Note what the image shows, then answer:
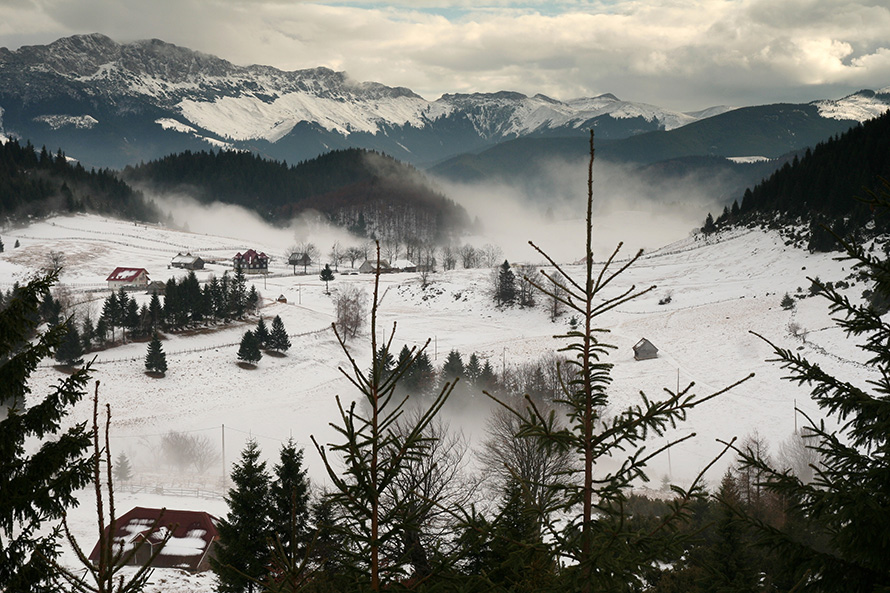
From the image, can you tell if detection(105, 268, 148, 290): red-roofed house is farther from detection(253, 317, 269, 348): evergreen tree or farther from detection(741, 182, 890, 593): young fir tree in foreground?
detection(741, 182, 890, 593): young fir tree in foreground

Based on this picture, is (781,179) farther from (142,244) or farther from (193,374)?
(142,244)

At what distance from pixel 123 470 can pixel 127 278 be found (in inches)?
2377

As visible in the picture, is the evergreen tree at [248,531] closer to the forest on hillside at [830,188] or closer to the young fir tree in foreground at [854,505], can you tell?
the young fir tree in foreground at [854,505]

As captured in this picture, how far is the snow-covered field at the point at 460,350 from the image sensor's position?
41.6 meters

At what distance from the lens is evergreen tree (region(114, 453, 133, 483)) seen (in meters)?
40.5

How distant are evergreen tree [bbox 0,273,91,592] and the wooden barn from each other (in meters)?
54.8

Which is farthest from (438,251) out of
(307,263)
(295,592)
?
(295,592)

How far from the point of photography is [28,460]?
8336mm

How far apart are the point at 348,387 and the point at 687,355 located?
32.2 m

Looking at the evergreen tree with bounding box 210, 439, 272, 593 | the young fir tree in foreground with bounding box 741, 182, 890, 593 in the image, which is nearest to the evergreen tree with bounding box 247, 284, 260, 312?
the evergreen tree with bounding box 210, 439, 272, 593

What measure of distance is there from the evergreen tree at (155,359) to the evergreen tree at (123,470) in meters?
13.8

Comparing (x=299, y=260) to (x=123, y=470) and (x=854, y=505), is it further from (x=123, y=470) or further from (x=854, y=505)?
(x=854, y=505)

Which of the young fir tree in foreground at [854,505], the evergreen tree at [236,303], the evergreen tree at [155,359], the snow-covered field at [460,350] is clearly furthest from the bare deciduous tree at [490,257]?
the young fir tree in foreground at [854,505]

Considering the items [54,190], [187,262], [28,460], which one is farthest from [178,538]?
[54,190]
